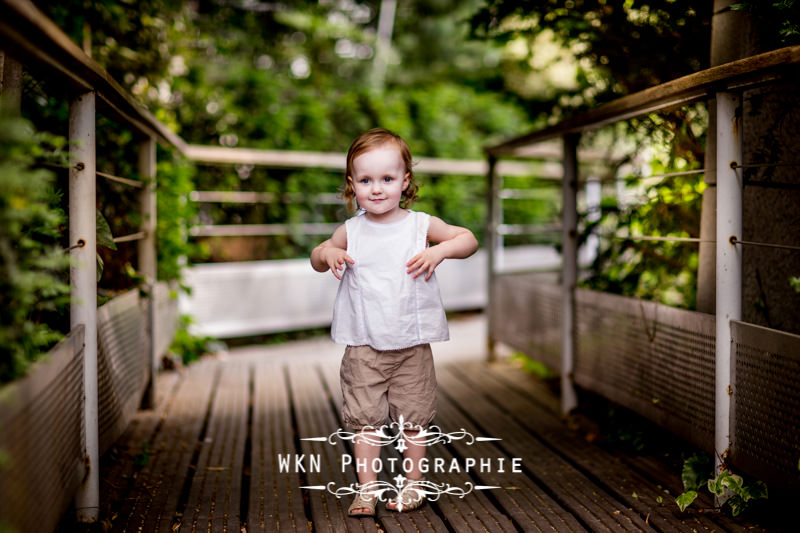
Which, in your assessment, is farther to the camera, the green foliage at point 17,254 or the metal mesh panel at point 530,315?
the metal mesh panel at point 530,315

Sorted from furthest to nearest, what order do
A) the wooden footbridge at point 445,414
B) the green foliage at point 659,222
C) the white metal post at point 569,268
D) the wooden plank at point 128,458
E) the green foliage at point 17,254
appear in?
the white metal post at point 569,268 → the green foliage at point 659,222 → the wooden plank at point 128,458 → the wooden footbridge at point 445,414 → the green foliage at point 17,254

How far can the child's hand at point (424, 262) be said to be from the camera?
6.82 feet

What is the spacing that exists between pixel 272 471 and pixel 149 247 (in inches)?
59.9

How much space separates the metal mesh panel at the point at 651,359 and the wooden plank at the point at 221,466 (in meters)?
1.55

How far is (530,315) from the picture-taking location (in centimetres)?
401

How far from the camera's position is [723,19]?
247 cm

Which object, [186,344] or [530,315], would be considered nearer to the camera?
[530,315]

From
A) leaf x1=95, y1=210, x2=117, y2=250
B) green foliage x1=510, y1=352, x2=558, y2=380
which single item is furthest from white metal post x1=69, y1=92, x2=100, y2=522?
green foliage x1=510, y1=352, x2=558, y2=380

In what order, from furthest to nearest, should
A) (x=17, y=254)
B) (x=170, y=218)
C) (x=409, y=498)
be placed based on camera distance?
(x=170, y=218) < (x=409, y=498) < (x=17, y=254)

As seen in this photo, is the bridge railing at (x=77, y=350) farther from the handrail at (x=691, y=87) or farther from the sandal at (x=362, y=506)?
the handrail at (x=691, y=87)

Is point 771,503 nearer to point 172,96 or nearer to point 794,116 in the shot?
point 794,116

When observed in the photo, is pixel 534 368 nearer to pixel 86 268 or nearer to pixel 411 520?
pixel 411 520

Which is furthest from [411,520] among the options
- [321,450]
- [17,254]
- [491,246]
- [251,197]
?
[251,197]

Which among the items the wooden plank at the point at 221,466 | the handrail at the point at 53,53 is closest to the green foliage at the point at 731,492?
the wooden plank at the point at 221,466
